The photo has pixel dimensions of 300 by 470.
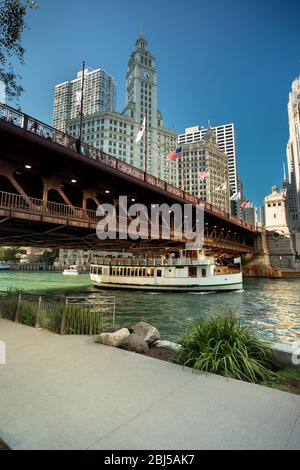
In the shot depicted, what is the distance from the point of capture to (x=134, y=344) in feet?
24.1

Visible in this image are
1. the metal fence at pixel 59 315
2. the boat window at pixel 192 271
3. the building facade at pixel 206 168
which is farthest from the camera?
the building facade at pixel 206 168

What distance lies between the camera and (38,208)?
1912 cm

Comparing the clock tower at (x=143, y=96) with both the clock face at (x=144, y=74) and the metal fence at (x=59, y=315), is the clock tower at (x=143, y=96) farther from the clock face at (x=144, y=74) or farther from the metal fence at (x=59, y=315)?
the metal fence at (x=59, y=315)

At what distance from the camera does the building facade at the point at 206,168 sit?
555 feet

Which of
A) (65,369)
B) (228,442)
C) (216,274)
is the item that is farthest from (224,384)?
(216,274)

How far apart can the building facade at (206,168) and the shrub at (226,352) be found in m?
167

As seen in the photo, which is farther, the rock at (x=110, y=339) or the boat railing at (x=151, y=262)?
the boat railing at (x=151, y=262)

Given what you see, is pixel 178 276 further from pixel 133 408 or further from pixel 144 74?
pixel 144 74

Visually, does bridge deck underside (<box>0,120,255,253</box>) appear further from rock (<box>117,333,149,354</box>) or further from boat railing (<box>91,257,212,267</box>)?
rock (<box>117,333,149,354</box>)

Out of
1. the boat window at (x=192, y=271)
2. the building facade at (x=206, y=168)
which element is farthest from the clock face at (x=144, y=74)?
the boat window at (x=192, y=271)

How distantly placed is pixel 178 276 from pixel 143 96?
153 metres

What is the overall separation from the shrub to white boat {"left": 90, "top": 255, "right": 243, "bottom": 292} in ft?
106
